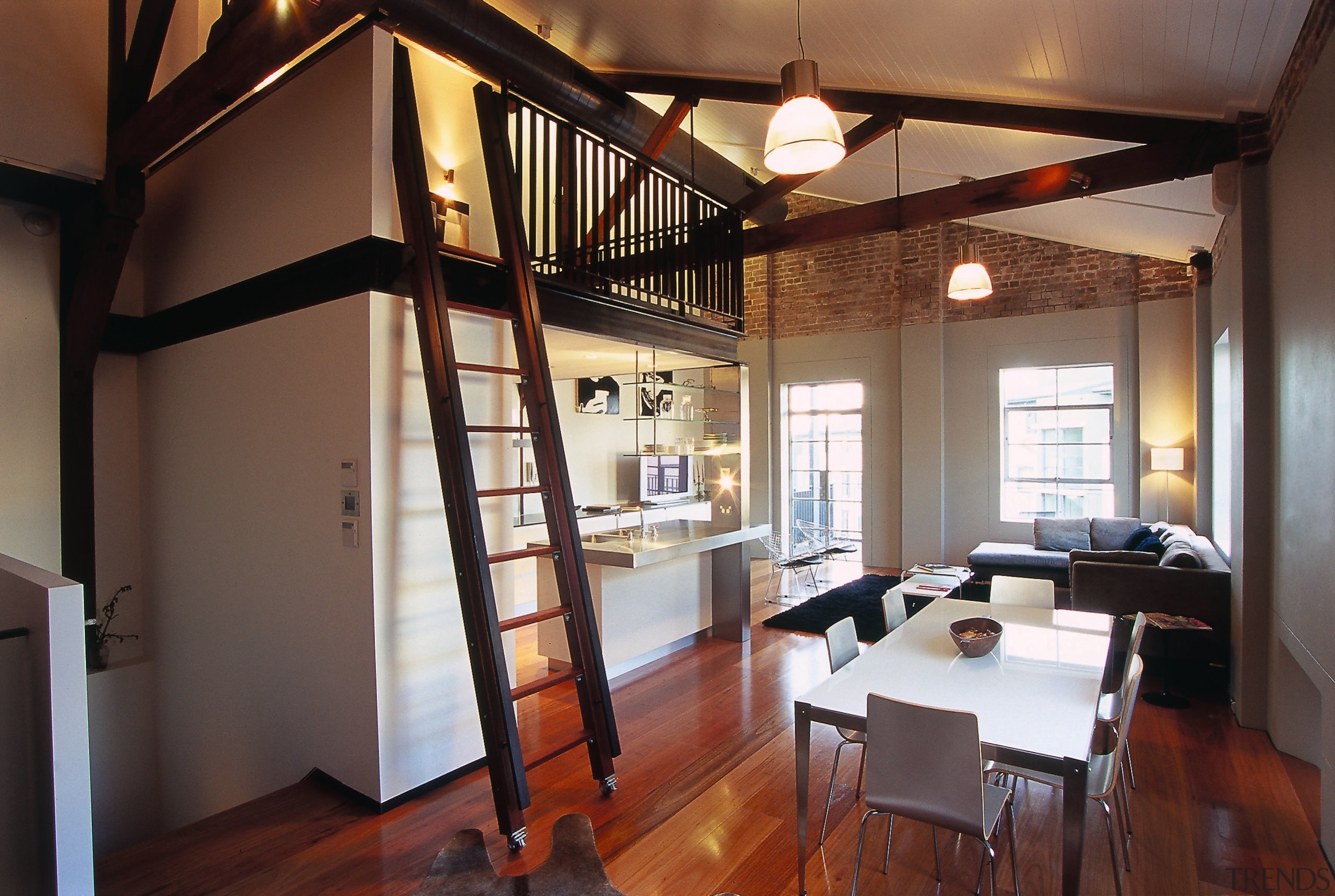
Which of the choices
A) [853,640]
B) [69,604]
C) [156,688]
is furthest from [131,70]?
[853,640]

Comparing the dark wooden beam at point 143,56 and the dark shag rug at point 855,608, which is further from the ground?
the dark wooden beam at point 143,56

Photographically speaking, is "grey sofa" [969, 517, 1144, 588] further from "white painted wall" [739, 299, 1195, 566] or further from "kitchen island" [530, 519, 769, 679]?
"kitchen island" [530, 519, 769, 679]

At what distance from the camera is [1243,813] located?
3234mm

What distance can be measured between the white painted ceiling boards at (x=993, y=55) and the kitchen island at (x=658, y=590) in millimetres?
3490

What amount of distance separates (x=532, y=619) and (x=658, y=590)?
2.37 meters

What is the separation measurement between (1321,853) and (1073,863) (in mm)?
1775

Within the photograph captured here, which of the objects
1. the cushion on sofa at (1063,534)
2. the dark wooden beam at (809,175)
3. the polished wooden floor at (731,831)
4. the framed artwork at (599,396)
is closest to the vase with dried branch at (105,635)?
the polished wooden floor at (731,831)

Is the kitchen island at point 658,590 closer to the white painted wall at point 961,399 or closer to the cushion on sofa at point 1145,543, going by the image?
the cushion on sofa at point 1145,543

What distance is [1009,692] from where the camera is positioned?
8.73ft

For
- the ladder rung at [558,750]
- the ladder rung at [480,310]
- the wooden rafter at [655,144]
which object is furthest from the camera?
the wooden rafter at [655,144]

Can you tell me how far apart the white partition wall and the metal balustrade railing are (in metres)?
2.69

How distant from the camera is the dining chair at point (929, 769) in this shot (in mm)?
2182

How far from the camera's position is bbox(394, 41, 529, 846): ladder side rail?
291 cm

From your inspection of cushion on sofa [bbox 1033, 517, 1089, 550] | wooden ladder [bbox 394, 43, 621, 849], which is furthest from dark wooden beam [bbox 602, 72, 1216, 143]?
cushion on sofa [bbox 1033, 517, 1089, 550]
